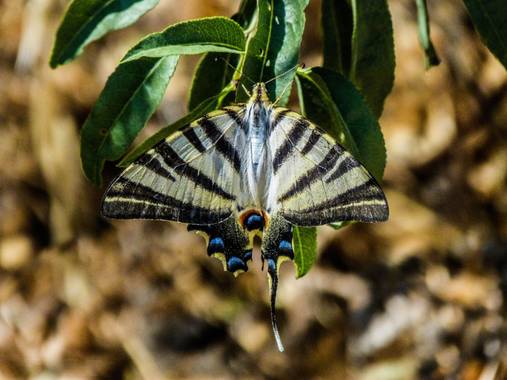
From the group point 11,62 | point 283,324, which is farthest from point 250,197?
point 11,62

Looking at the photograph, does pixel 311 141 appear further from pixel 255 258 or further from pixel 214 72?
pixel 255 258

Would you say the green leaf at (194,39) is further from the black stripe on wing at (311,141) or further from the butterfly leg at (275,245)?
the butterfly leg at (275,245)

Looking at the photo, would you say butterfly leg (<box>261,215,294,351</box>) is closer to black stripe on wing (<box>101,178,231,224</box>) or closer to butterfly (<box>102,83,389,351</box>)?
butterfly (<box>102,83,389,351</box>)

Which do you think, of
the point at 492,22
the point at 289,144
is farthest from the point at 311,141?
the point at 492,22

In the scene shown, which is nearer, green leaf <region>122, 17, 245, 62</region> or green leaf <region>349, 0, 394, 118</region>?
green leaf <region>122, 17, 245, 62</region>

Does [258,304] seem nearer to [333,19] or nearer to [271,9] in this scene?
[333,19]

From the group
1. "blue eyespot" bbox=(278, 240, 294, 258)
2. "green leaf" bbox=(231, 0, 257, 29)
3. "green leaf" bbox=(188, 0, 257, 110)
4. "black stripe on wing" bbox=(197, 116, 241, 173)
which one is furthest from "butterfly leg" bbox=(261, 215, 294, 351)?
"green leaf" bbox=(231, 0, 257, 29)

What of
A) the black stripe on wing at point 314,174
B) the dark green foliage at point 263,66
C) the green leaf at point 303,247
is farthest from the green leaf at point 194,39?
the green leaf at point 303,247
